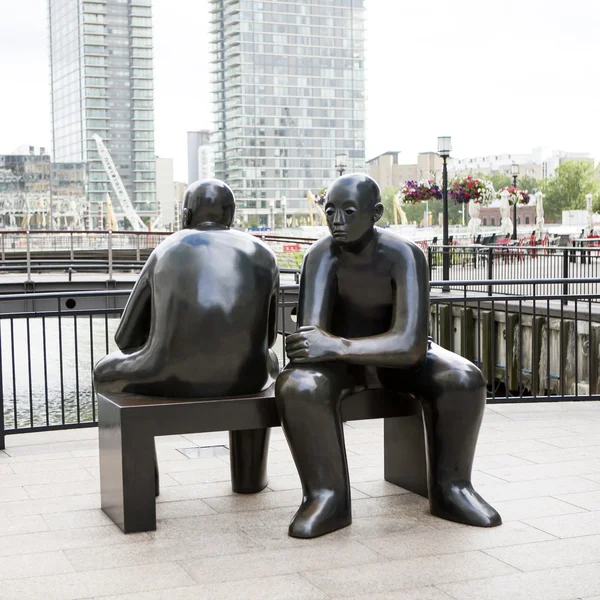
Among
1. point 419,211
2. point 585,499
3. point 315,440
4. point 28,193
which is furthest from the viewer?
point 419,211

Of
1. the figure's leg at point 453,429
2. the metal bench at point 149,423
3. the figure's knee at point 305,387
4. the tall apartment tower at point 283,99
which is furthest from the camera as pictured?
the tall apartment tower at point 283,99

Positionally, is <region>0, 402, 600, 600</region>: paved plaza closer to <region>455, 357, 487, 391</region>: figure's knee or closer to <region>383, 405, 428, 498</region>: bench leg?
<region>383, 405, 428, 498</region>: bench leg

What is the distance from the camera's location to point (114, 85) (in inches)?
6181

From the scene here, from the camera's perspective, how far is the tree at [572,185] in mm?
93750

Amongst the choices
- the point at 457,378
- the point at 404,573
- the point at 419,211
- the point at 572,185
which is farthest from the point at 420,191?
the point at 419,211

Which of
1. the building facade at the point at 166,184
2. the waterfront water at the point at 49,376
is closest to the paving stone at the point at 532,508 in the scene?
the waterfront water at the point at 49,376

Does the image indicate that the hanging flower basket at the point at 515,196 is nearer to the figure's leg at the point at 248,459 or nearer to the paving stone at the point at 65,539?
the figure's leg at the point at 248,459

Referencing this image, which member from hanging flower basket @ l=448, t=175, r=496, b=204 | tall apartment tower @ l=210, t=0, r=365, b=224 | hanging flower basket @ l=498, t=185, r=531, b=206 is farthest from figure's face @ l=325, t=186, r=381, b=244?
tall apartment tower @ l=210, t=0, r=365, b=224

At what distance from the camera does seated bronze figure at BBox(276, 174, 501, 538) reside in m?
4.40

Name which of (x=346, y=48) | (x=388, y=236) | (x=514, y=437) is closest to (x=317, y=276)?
(x=388, y=236)

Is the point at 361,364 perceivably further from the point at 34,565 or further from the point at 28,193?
the point at 28,193

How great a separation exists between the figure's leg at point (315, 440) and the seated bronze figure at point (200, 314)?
0.33 m

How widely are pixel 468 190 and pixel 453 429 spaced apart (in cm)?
2305

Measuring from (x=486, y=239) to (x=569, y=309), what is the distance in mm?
21522
